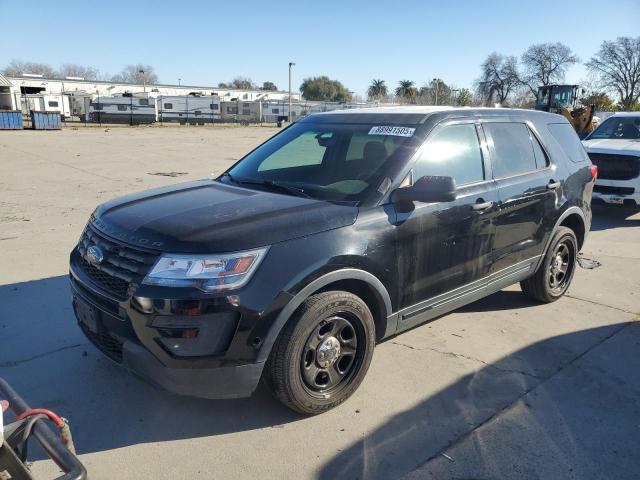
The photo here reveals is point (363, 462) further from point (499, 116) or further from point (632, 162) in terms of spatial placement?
point (632, 162)

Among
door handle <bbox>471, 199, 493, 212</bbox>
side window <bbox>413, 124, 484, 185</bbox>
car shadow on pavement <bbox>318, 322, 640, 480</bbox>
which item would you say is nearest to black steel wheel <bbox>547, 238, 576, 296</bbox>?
car shadow on pavement <bbox>318, 322, 640, 480</bbox>

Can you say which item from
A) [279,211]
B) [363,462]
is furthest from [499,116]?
[363,462]

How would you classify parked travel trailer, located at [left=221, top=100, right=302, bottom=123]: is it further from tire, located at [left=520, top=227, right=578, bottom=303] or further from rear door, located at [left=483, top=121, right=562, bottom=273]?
rear door, located at [left=483, top=121, right=562, bottom=273]

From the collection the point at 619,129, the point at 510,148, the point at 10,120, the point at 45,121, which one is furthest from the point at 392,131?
the point at 45,121

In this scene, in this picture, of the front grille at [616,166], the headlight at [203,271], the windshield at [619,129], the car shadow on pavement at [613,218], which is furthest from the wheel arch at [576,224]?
the windshield at [619,129]

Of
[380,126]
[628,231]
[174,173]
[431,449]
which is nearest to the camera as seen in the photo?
[431,449]

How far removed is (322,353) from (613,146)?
8892mm

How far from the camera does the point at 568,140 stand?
5.19m

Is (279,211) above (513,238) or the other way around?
above

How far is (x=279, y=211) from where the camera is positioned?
3135 mm

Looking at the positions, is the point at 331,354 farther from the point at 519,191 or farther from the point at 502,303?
the point at 502,303

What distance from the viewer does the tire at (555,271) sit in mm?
4918

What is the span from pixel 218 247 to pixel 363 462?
55.6 inches

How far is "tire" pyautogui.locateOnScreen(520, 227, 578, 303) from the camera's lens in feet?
16.1
